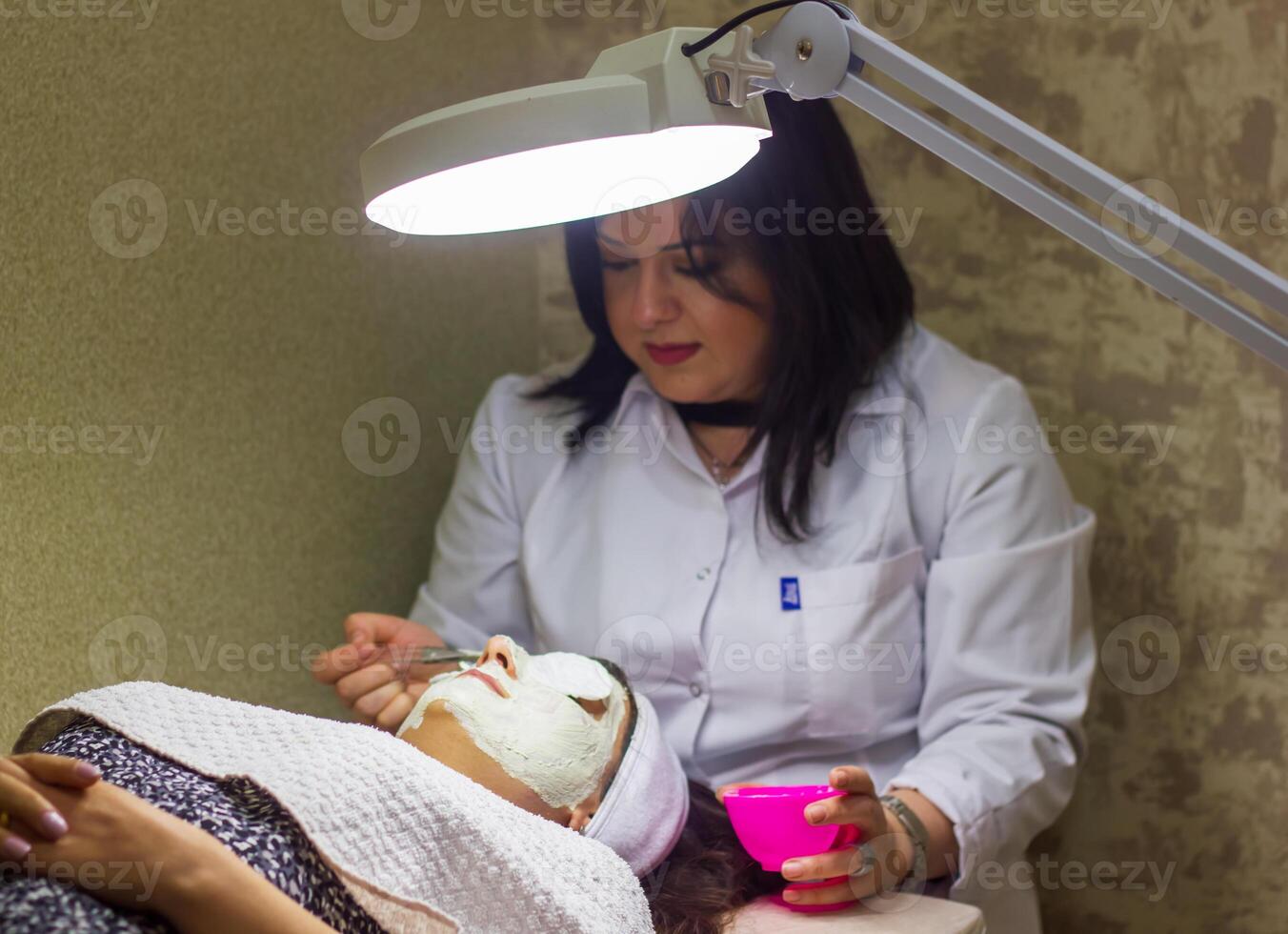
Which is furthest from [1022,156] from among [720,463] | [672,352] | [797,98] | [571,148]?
[720,463]

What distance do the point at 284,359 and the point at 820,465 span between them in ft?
2.47

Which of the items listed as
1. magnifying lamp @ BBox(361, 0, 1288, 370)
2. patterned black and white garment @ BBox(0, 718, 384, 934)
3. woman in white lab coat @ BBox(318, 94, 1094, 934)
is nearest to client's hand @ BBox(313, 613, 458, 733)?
woman in white lab coat @ BBox(318, 94, 1094, 934)

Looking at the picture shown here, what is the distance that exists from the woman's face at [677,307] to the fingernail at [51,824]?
3.14 feet

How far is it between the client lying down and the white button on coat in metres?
0.23

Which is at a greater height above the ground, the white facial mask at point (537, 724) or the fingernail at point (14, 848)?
the fingernail at point (14, 848)

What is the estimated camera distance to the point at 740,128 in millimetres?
1062

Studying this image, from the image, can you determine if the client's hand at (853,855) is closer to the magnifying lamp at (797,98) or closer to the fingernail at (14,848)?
the magnifying lamp at (797,98)

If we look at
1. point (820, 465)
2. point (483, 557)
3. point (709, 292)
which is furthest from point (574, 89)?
point (483, 557)

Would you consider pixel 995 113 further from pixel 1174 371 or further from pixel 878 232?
pixel 1174 371

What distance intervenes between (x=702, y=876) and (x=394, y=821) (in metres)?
0.44

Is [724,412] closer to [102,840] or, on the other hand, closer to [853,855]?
[853,855]

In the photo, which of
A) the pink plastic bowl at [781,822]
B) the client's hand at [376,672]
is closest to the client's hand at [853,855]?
the pink plastic bowl at [781,822]

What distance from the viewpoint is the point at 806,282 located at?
172 centimetres

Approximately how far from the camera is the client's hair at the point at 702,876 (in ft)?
4.34
